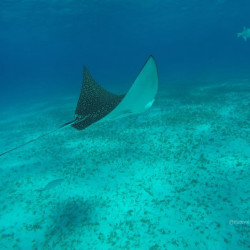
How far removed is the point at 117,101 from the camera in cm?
467

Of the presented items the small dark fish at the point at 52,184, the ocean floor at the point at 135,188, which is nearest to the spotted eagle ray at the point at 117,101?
the small dark fish at the point at 52,184

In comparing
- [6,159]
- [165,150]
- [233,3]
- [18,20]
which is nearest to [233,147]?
[165,150]

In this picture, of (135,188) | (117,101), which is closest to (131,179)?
(135,188)

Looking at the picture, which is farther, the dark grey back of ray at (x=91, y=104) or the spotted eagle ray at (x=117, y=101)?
the dark grey back of ray at (x=91, y=104)

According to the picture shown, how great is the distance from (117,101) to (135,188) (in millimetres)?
2252

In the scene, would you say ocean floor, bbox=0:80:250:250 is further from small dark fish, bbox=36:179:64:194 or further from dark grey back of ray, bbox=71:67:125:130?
dark grey back of ray, bbox=71:67:125:130

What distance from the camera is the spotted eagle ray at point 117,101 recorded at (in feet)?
12.1

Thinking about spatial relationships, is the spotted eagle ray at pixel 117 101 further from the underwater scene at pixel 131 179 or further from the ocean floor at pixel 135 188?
the ocean floor at pixel 135 188

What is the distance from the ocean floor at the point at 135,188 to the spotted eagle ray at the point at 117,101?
6.05 ft

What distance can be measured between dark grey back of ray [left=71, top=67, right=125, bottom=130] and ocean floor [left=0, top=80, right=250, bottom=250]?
1.87 m

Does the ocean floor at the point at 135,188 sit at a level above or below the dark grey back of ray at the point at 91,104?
below

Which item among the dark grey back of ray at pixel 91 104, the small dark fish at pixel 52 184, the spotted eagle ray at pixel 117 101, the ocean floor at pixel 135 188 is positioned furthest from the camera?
the small dark fish at pixel 52 184

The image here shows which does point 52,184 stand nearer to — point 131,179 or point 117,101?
point 131,179

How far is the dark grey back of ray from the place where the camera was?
14.5 feet
